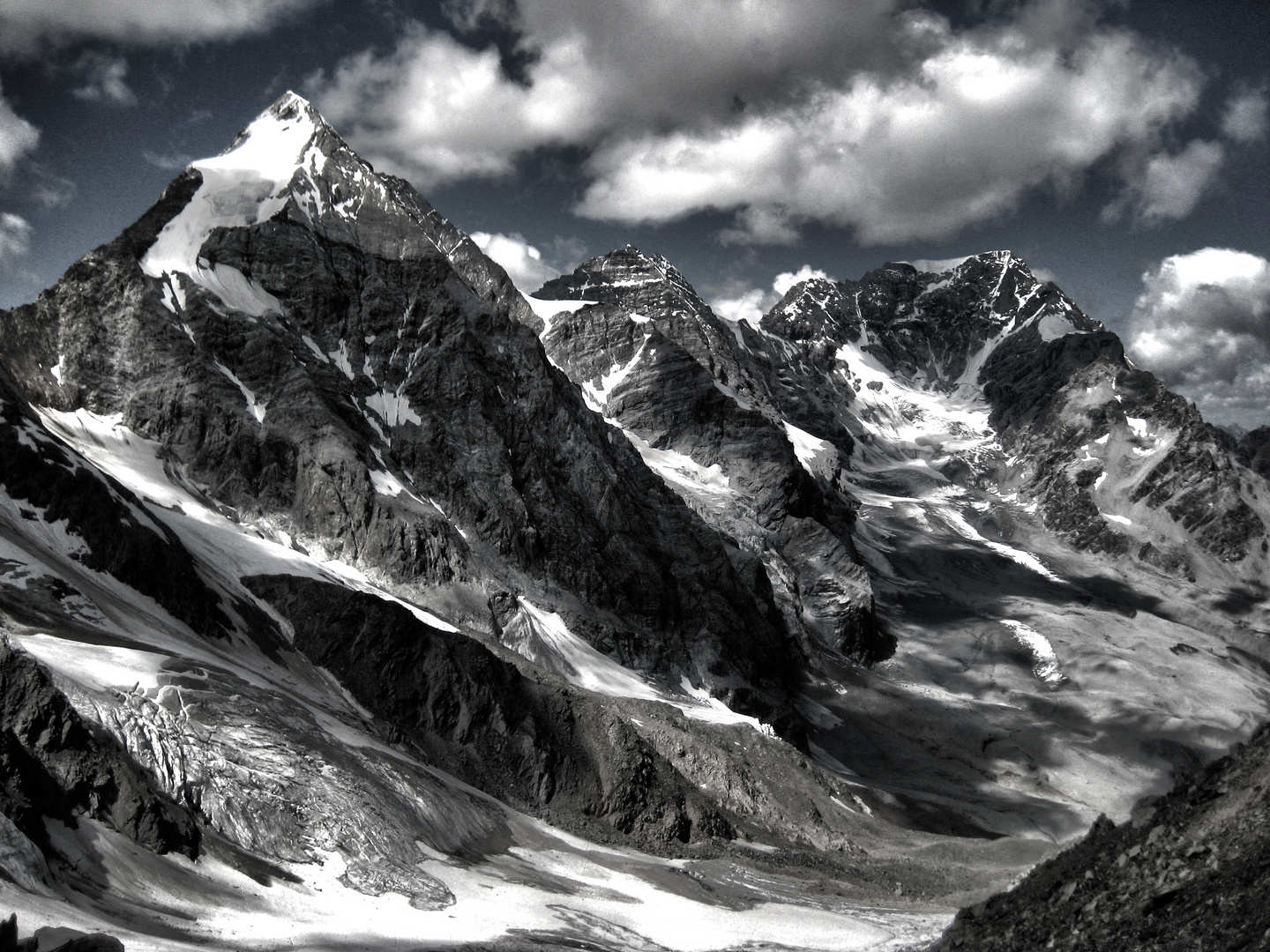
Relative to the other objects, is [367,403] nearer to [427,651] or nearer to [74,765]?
[427,651]

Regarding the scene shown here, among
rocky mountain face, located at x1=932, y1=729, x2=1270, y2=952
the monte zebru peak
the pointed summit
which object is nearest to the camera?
rocky mountain face, located at x1=932, y1=729, x2=1270, y2=952

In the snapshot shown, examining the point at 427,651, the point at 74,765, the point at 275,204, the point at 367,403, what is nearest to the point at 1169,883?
the point at 74,765

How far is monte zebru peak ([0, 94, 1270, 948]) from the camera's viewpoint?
3741cm

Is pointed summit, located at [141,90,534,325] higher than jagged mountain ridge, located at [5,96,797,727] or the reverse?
higher

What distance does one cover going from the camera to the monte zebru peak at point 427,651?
123 feet

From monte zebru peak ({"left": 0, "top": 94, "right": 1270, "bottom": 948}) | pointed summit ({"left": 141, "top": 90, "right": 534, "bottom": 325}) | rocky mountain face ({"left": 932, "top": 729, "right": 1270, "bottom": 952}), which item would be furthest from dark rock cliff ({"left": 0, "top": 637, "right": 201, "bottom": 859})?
pointed summit ({"left": 141, "top": 90, "right": 534, "bottom": 325})

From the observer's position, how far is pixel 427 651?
71.6 meters

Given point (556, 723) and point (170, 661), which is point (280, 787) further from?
point (556, 723)

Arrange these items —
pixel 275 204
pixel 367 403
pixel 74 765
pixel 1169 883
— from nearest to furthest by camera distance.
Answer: pixel 1169 883
pixel 74 765
pixel 367 403
pixel 275 204

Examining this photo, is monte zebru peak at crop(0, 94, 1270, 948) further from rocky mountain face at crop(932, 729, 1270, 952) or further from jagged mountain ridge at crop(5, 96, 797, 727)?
rocky mountain face at crop(932, 729, 1270, 952)

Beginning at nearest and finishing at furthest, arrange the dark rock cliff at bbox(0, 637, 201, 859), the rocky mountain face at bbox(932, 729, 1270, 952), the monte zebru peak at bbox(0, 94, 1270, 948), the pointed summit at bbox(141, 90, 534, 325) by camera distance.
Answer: the rocky mountain face at bbox(932, 729, 1270, 952)
the dark rock cliff at bbox(0, 637, 201, 859)
the monte zebru peak at bbox(0, 94, 1270, 948)
the pointed summit at bbox(141, 90, 534, 325)

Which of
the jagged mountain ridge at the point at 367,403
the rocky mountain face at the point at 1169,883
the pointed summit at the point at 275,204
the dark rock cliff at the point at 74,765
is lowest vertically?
the dark rock cliff at the point at 74,765

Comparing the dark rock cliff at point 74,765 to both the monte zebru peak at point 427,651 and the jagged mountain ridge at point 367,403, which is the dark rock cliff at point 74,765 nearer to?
the monte zebru peak at point 427,651

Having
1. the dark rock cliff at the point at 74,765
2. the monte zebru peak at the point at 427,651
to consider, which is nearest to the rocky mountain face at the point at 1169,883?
the monte zebru peak at the point at 427,651
